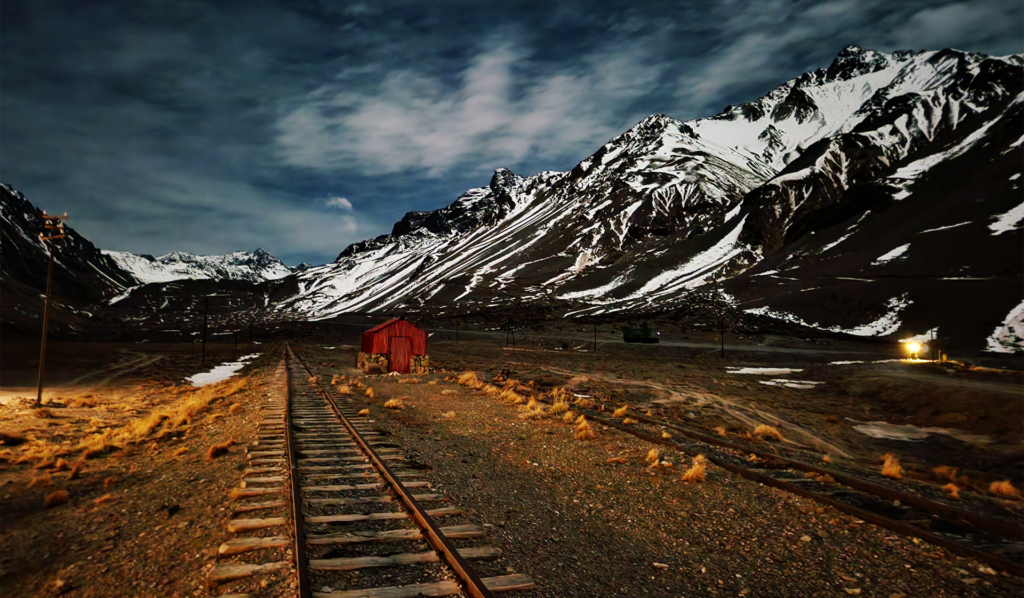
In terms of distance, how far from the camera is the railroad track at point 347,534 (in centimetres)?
528

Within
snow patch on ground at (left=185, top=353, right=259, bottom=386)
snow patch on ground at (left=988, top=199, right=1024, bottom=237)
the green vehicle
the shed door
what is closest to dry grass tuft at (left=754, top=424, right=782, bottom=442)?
the shed door

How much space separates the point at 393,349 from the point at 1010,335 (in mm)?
68188

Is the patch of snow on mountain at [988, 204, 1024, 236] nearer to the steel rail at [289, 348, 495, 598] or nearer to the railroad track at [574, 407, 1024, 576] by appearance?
the railroad track at [574, 407, 1024, 576]

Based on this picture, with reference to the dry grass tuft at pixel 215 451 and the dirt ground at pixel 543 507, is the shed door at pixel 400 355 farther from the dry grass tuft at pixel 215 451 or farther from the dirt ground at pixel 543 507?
the dry grass tuft at pixel 215 451

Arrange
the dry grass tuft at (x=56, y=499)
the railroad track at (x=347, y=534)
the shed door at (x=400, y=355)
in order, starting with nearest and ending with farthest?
the railroad track at (x=347, y=534) → the dry grass tuft at (x=56, y=499) → the shed door at (x=400, y=355)

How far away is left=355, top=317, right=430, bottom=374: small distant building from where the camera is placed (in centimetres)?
3519

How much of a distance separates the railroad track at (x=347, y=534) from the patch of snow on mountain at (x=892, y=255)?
349 feet

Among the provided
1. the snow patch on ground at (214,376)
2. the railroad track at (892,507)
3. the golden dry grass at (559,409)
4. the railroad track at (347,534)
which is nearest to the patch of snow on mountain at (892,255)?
the golden dry grass at (559,409)

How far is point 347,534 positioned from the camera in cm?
646

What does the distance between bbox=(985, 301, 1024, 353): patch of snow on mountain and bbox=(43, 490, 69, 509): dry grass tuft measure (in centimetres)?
7504

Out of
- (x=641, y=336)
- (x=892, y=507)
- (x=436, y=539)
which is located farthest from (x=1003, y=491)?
(x=641, y=336)

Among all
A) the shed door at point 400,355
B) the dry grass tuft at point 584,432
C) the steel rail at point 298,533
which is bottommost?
the dry grass tuft at point 584,432

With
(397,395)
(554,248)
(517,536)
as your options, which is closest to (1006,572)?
(517,536)

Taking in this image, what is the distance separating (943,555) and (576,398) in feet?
54.9
